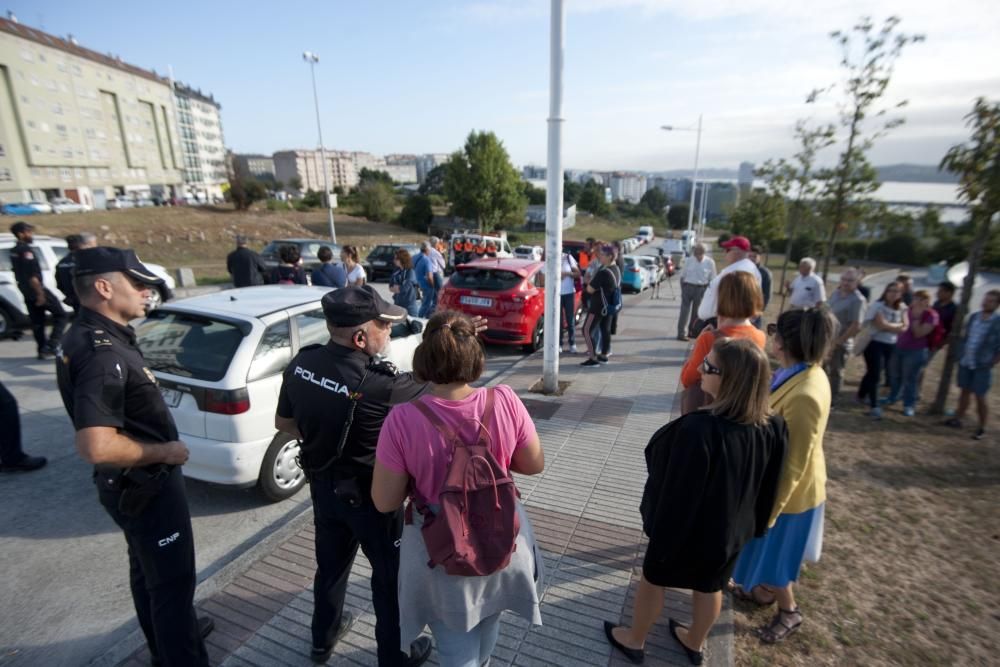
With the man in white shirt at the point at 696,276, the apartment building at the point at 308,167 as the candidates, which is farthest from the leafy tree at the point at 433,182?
the man in white shirt at the point at 696,276

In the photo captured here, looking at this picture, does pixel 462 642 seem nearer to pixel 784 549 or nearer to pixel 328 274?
pixel 784 549

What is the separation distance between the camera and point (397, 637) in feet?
7.61

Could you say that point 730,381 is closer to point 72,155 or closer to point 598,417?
point 598,417

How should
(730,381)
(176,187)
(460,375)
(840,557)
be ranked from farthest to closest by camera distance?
(176,187)
(840,557)
(730,381)
(460,375)

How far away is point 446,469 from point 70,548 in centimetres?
348

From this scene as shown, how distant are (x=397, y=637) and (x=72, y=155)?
3442 inches

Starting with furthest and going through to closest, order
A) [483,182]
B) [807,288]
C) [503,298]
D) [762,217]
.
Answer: [483,182] → [762,217] → [503,298] → [807,288]

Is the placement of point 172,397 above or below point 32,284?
below

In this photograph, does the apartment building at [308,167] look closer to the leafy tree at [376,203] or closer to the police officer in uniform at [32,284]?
the leafy tree at [376,203]

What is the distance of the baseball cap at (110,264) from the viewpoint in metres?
2.01

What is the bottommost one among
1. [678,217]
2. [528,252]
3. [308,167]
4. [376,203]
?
[678,217]

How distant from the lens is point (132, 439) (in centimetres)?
205


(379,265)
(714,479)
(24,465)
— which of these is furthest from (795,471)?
Answer: (379,265)

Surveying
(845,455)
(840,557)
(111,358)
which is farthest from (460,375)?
(845,455)
